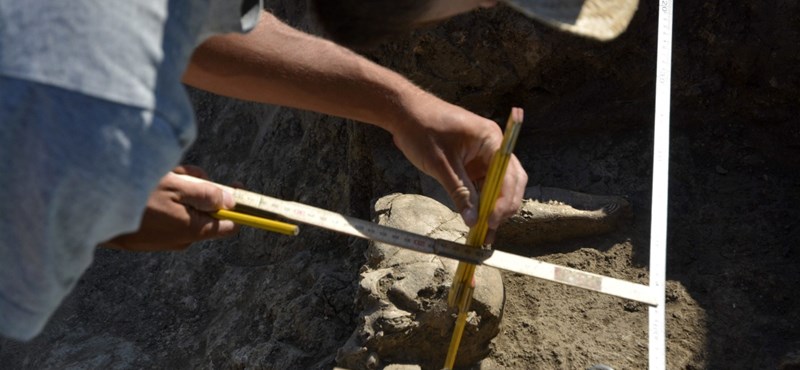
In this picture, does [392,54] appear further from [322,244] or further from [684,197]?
[684,197]

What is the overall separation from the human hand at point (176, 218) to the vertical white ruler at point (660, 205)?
106cm

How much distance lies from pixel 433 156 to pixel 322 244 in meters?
1.20

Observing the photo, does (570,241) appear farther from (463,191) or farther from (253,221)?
(253,221)

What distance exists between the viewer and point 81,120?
963 millimetres

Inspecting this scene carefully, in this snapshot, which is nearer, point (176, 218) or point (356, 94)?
point (176, 218)

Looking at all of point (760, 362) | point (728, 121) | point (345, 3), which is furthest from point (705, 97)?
point (345, 3)

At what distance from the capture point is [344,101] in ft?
6.53

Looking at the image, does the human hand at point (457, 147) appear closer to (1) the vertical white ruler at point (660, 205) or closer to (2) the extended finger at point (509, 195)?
(2) the extended finger at point (509, 195)

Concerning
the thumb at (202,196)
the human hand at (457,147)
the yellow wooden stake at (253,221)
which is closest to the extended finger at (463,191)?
the human hand at (457,147)

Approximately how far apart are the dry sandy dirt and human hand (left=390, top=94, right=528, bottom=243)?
720mm

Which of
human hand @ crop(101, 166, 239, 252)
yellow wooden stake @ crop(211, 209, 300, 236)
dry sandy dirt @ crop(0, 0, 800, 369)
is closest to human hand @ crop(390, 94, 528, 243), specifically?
yellow wooden stake @ crop(211, 209, 300, 236)

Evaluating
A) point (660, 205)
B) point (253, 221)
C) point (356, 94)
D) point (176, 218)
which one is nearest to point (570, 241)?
point (660, 205)

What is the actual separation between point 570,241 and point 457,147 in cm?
98

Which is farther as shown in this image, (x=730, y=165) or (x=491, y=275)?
(x=730, y=165)
